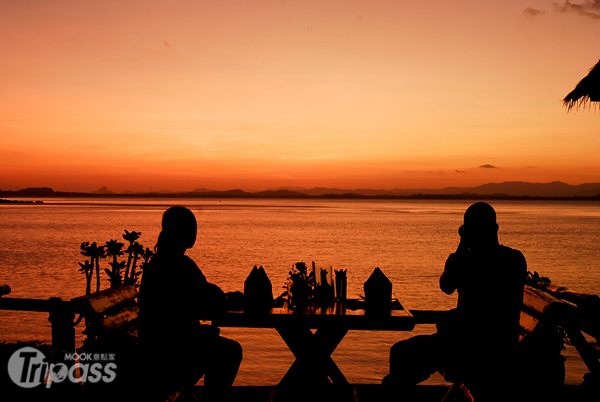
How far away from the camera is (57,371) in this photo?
4105 mm

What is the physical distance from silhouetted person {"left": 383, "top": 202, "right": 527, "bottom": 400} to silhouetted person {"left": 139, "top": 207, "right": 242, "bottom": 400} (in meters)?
1.41

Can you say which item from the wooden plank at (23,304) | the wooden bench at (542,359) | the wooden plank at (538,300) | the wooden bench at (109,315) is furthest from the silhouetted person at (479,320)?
the wooden plank at (23,304)

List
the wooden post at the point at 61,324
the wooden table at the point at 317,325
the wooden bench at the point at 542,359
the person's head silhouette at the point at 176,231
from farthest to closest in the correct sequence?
the wooden post at the point at 61,324, the wooden table at the point at 317,325, the wooden bench at the point at 542,359, the person's head silhouette at the point at 176,231

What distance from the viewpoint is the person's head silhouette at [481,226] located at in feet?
11.1

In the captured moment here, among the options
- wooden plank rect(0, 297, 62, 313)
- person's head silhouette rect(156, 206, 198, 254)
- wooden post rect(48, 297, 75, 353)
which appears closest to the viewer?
person's head silhouette rect(156, 206, 198, 254)

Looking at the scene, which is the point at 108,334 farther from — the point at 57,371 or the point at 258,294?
the point at 258,294

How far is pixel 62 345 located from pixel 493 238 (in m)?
3.38

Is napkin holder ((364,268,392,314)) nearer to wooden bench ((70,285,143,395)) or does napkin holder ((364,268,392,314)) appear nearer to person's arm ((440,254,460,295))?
person's arm ((440,254,460,295))

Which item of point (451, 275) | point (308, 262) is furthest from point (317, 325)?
point (308, 262)

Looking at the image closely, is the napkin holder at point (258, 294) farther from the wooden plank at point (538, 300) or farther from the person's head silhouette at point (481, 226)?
the wooden plank at point (538, 300)

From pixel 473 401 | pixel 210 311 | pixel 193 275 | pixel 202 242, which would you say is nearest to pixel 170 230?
pixel 193 275

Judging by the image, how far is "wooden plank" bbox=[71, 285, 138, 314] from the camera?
12.6ft

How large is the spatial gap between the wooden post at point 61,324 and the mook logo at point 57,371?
0.34 ft

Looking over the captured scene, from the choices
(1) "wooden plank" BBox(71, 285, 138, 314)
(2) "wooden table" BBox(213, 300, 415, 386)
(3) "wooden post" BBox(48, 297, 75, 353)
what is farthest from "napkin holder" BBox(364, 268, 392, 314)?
(3) "wooden post" BBox(48, 297, 75, 353)
